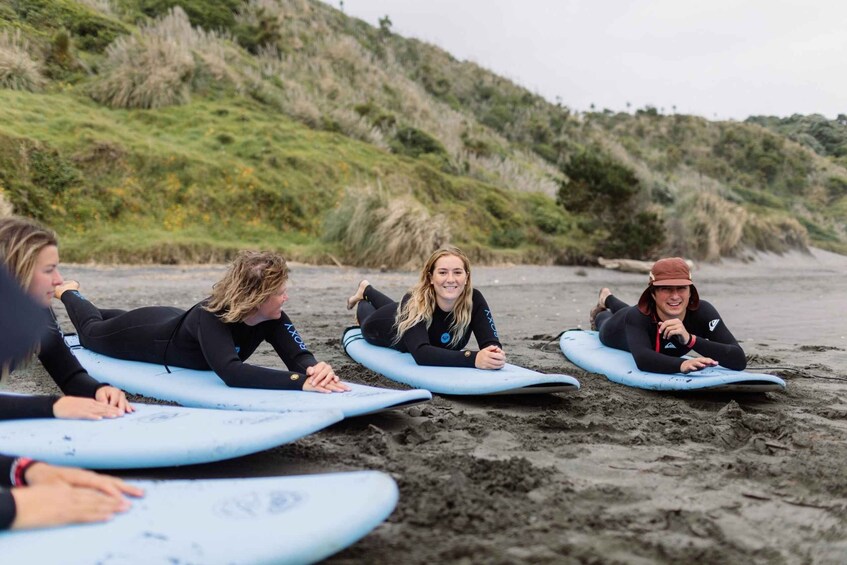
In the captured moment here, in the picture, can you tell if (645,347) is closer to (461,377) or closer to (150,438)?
(461,377)

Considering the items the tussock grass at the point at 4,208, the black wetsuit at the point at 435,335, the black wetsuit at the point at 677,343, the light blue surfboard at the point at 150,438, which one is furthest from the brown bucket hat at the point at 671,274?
the tussock grass at the point at 4,208

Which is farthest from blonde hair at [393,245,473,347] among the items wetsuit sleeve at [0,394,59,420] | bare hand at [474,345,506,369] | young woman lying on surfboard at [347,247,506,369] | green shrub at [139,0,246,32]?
green shrub at [139,0,246,32]

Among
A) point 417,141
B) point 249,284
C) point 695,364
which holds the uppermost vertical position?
point 417,141

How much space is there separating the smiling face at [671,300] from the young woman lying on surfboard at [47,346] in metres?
3.34

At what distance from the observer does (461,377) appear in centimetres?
439

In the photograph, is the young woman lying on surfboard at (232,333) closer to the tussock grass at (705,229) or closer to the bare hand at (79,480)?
the bare hand at (79,480)

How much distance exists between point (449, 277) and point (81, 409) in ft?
8.12

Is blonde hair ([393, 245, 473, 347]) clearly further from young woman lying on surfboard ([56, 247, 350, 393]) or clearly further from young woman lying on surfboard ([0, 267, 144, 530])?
young woman lying on surfboard ([0, 267, 144, 530])

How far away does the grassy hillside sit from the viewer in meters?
12.0

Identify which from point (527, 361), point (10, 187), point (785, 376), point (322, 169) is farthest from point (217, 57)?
point (785, 376)

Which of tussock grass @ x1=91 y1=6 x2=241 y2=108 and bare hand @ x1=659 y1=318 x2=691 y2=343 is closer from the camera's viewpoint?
bare hand @ x1=659 y1=318 x2=691 y2=343

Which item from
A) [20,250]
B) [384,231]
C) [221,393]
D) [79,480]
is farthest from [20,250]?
[384,231]

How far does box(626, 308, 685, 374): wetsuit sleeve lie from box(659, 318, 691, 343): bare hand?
0.16m

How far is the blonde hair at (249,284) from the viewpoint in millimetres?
3861
